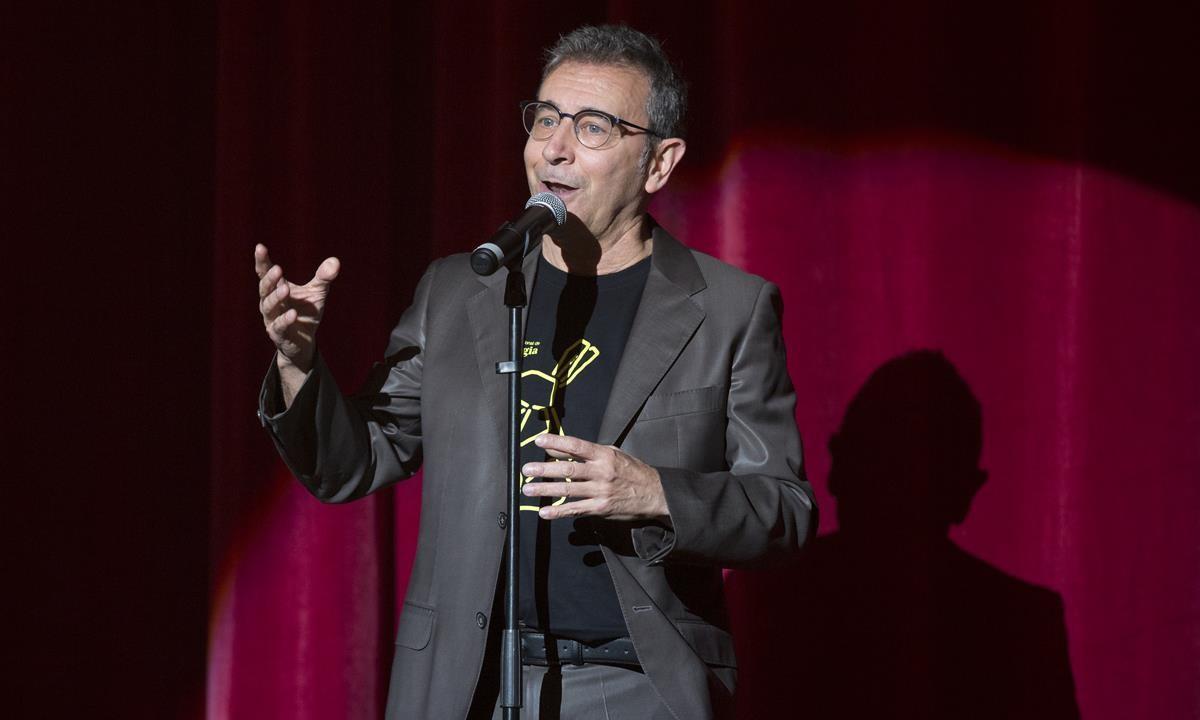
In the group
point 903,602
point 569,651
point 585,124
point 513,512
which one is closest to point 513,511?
point 513,512

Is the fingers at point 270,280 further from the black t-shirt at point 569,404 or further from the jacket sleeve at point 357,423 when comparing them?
the black t-shirt at point 569,404

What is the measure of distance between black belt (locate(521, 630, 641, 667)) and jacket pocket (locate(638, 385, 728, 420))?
0.32 metres

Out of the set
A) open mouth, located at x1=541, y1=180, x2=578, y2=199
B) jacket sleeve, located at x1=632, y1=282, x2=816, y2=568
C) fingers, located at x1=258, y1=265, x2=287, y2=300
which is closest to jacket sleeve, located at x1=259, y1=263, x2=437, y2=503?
fingers, located at x1=258, y1=265, x2=287, y2=300

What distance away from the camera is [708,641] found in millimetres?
1791

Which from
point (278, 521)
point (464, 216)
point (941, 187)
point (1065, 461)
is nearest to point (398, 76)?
point (464, 216)

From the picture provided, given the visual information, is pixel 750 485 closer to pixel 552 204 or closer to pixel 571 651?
pixel 571 651

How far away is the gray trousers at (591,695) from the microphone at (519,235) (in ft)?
1.90

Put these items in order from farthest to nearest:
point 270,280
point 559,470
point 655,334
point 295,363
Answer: point 655,334, point 295,363, point 270,280, point 559,470

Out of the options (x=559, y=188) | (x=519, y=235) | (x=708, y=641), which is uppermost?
(x=559, y=188)

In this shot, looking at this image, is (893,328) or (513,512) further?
(893,328)

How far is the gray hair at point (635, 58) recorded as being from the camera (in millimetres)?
1991

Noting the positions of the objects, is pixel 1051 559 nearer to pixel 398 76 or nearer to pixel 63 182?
pixel 398 76

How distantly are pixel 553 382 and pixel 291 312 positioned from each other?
0.39 metres

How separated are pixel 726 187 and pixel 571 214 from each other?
0.91 meters
